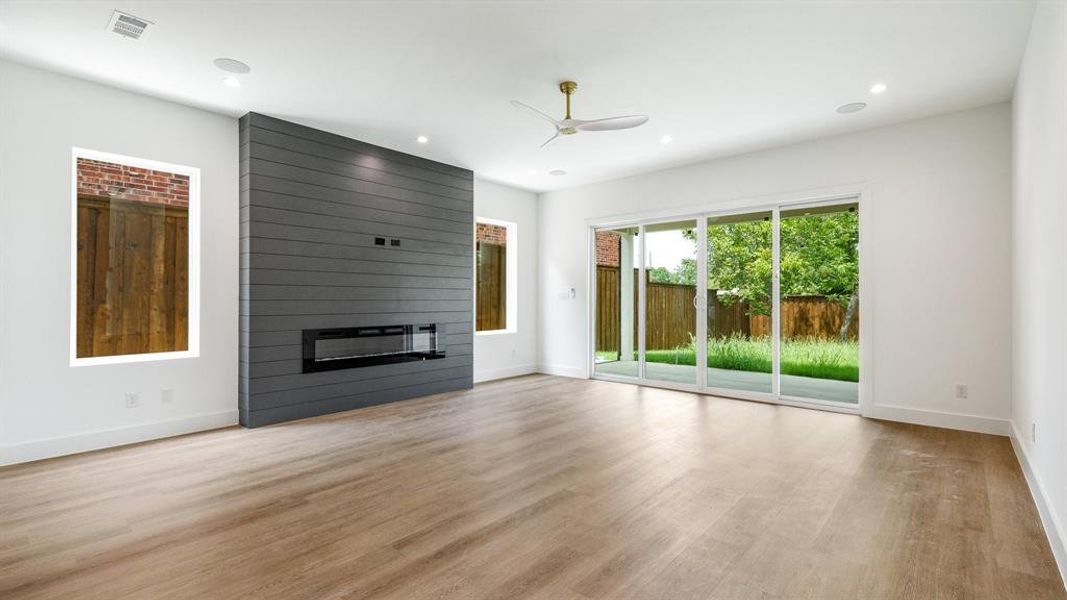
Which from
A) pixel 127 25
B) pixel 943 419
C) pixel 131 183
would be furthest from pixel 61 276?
pixel 943 419

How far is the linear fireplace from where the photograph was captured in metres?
4.96

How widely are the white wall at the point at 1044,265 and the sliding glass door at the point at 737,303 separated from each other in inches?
60.3

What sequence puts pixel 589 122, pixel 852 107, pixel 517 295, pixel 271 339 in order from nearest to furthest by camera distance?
pixel 589 122 < pixel 852 107 < pixel 271 339 < pixel 517 295

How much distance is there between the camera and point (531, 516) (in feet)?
8.70

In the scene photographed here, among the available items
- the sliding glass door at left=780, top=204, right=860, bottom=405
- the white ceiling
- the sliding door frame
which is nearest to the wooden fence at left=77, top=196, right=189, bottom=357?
the white ceiling

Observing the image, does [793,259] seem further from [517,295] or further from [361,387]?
[361,387]

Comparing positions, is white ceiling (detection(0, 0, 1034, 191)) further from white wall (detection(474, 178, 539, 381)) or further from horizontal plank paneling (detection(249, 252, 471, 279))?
white wall (detection(474, 178, 539, 381))

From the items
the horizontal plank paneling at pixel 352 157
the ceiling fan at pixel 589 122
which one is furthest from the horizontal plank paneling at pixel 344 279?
the ceiling fan at pixel 589 122

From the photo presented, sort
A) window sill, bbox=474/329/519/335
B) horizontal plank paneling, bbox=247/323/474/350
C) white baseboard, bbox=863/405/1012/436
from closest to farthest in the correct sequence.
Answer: white baseboard, bbox=863/405/1012/436
horizontal plank paneling, bbox=247/323/474/350
window sill, bbox=474/329/519/335

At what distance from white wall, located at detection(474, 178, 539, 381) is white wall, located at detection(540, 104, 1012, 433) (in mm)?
3311

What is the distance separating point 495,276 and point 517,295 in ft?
1.43

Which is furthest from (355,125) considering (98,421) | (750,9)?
(750,9)

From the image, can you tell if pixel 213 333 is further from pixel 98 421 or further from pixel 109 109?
pixel 109 109

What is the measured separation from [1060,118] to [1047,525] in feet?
6.30
